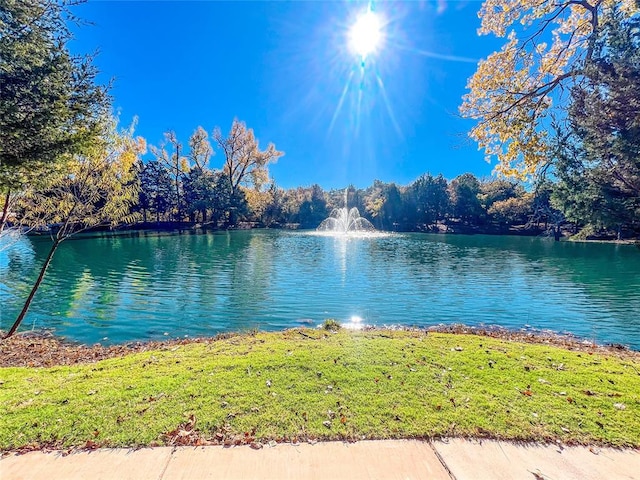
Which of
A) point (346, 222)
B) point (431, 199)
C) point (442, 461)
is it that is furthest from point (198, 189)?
point (442, 461)

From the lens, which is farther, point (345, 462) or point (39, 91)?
point (39, 91)

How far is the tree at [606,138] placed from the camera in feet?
13.2

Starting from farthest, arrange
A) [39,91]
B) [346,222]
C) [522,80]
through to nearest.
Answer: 1. [346,222]
2. [522,80]
3. [39,91]

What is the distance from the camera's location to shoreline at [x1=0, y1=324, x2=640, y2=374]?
609 cm

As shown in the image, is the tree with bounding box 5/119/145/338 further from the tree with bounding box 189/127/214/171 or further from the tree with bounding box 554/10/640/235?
the tree with bounding box 189/127/214/171

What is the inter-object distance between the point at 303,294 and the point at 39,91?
964cm

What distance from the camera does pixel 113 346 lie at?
7.30 meters

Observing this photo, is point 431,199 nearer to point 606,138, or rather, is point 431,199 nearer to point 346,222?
point 346,222

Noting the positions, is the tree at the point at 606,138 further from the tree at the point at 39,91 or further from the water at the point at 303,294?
the tree at the point at 39,91

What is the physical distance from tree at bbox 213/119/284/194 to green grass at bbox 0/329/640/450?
4461 cm

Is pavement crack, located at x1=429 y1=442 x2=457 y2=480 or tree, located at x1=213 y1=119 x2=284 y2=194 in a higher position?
tree, located at x1=213 y1=119 x2=284 y2=194

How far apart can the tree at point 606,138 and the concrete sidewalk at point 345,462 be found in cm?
347

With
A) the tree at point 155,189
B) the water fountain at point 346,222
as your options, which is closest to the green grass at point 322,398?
the water fountain at point 346,222

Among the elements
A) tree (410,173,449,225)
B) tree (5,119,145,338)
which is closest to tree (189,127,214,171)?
tree (410,173,449,225)
